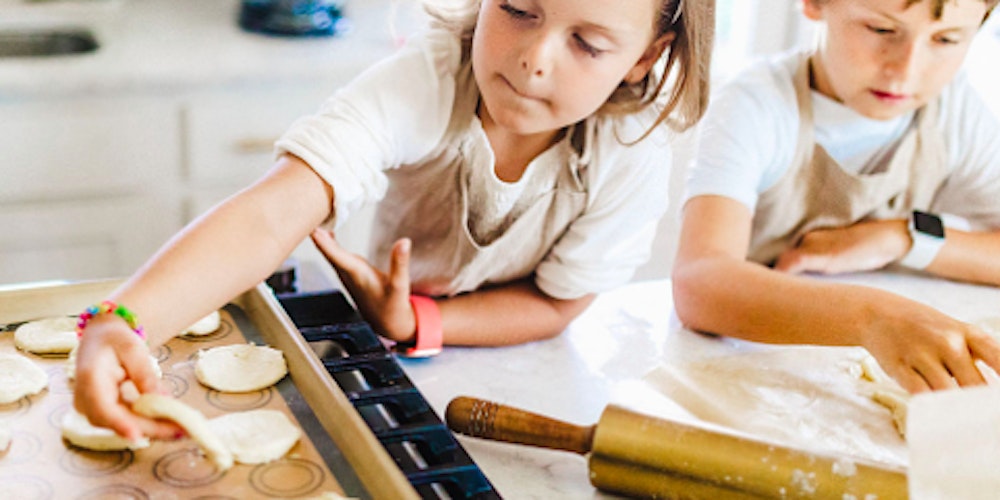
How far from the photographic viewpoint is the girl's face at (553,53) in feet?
Result: 2.68

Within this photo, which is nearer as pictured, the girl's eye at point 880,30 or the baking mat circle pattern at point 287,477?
the baking mat circle pattern at point 287,477

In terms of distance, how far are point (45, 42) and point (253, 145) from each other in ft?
1.54

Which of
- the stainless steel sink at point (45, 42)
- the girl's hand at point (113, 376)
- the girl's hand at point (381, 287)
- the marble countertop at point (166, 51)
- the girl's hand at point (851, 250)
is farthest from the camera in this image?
the stainless steel sink at point (45, 42)

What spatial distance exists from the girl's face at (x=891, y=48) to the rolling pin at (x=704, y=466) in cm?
55

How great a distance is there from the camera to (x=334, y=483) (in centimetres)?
66

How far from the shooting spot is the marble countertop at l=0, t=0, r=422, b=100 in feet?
5.89

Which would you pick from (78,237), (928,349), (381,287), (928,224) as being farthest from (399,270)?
(78,237)

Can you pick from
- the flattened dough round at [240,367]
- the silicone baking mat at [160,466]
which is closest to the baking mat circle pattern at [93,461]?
the silicone baking mat at [160,466]

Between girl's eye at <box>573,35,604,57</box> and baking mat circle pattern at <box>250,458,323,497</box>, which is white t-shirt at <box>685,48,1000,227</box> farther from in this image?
baking mat circle pattern at <box>250,458,323,497</box>

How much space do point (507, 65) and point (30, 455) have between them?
0.47 metres

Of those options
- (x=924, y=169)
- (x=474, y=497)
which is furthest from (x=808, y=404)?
(x=924, y=169)

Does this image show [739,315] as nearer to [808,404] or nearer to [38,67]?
[808,404]

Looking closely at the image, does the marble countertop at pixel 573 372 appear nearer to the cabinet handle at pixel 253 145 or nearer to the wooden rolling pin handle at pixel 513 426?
the wooden rolling pin handle at pixel 513 426

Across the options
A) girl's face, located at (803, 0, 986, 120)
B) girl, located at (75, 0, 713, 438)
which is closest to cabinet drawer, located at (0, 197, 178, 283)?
girl, located at (75, 0, 713, 438)
